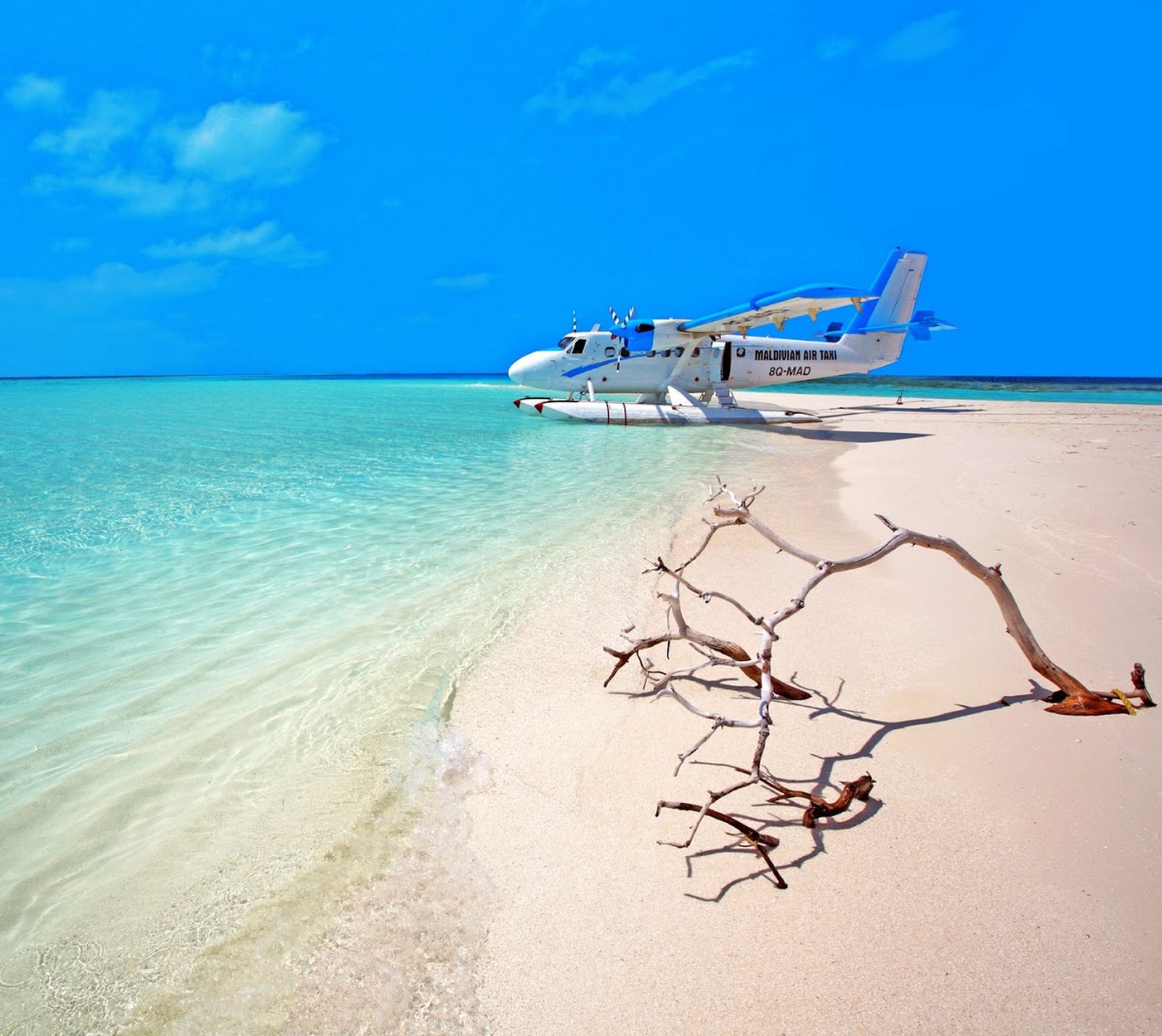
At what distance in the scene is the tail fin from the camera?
20.6m

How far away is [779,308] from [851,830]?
13.9 m

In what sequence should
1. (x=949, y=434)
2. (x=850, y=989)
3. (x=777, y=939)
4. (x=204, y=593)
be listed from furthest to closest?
(x=949, y=434), (x=204, y=593), (x=777, y=939), (x=850, y=989)

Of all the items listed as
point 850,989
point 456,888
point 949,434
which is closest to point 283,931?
point 456,888

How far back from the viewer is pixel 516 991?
1478mm

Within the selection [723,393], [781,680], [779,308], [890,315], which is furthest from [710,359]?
[781,680]

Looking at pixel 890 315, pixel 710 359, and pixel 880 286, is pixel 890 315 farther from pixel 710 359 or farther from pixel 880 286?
pixel 710 359

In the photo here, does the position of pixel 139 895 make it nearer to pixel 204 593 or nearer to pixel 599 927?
pixel 599 927

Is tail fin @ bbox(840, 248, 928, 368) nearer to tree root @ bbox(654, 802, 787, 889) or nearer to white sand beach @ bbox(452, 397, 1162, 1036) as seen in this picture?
white sand beach @ bbox(452, 397, 1162, 1036)

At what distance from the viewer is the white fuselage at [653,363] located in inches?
698

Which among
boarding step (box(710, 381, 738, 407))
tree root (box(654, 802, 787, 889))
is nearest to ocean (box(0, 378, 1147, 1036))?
tree root (box(654, 802, 787, 889))

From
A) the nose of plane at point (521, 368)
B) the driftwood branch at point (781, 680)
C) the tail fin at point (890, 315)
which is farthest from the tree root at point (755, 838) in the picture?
the tail fin at point (890, 315)

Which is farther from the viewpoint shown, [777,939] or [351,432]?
[351,432]

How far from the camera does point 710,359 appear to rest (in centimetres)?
1817

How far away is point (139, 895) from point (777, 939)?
5.57ft
